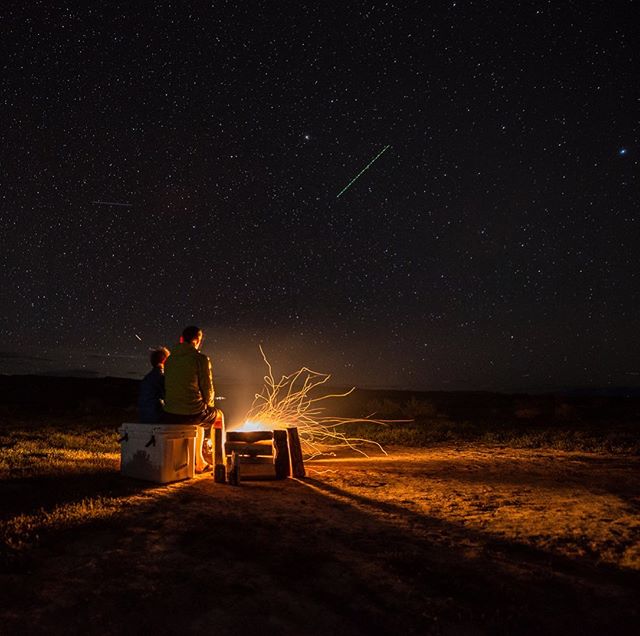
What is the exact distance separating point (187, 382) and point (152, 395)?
0.71 m

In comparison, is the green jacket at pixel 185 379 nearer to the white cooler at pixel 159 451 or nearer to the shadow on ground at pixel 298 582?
the white cooler at pixel 159 451

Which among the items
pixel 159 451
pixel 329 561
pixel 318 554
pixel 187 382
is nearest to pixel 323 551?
pixel 318 554

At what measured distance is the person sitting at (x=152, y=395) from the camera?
786 cm

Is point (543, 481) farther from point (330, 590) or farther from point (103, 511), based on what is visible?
point (103, 511)

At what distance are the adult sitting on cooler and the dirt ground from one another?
98 centimetres

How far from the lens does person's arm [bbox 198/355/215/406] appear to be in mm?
7766

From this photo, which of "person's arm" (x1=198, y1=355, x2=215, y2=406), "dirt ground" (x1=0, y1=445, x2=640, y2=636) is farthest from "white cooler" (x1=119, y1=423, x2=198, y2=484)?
"person's arm" (x1=198, y1=355, x2=215, y2=406)

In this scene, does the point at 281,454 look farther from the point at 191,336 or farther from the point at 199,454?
the point at 191,336

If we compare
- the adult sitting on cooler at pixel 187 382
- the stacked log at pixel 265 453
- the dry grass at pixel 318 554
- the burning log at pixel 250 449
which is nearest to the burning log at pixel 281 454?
the stacked log at pixel 265 453

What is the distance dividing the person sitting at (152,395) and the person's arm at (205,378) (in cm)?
66

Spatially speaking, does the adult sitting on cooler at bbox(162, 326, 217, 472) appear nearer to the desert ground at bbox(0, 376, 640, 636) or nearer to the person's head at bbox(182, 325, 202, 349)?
the person's head at bbox(182, 325, 202, 349)

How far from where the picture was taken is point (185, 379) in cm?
763

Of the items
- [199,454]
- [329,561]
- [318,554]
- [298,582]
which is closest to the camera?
[298,582]

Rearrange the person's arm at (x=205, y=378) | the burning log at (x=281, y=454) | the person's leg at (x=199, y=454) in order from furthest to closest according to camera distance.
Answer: the person's leg at (x=199, y=454), the burning log at (x=281, y=454), the person's arm at (x=205, y=378)
